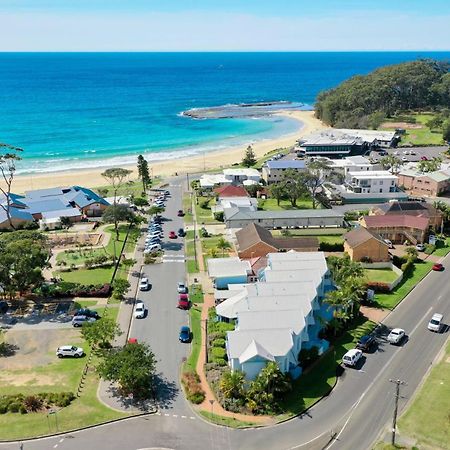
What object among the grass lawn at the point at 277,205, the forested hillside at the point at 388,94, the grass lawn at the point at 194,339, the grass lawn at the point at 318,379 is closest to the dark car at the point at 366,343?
the grass lawn at the point at 318,379

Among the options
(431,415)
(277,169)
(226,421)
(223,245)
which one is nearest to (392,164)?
(277,169)

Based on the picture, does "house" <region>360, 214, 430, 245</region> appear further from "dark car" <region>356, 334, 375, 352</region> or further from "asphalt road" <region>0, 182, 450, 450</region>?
"dark car" <region>356, 334, 375, 352</region>

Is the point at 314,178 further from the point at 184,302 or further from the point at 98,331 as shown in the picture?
the point at 98,331

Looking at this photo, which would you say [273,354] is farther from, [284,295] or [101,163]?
[101,163]

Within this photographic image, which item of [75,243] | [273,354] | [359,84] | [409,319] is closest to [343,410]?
[273,354]

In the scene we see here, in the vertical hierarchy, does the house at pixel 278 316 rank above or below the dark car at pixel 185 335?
above

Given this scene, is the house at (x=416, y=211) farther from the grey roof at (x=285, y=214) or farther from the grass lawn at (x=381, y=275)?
the grass lawn at (x=381, y=275)

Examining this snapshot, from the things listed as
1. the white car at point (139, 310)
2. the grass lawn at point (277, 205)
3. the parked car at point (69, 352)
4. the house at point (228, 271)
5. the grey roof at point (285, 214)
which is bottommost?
the parked car at point (69, 352)
